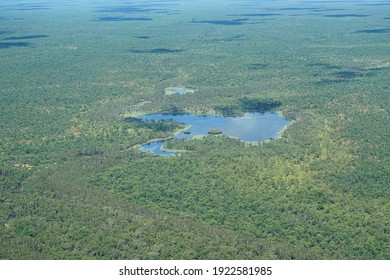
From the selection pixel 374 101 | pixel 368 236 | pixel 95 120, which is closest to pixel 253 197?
pixel 368 236

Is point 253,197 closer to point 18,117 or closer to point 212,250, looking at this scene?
point 212,250

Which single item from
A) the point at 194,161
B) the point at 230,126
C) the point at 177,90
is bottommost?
the point at 177,90

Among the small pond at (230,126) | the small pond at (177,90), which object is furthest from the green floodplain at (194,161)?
the small pond at (177,90)

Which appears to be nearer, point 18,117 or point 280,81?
point 18,117

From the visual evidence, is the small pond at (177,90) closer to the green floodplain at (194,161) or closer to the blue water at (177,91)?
the blue water at (177,91)

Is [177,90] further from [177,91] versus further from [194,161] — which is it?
[194,161]

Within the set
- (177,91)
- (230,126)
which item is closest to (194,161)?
(230,126)

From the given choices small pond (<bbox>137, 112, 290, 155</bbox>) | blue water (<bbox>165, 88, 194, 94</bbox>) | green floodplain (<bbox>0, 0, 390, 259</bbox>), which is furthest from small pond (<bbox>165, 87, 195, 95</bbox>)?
small pond (<bbox>137, 112, 290, 155</bbox>)
